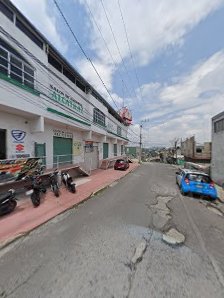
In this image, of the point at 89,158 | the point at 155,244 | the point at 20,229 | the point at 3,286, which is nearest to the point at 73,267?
the point at 3,286

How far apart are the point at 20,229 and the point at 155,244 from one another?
426 cm

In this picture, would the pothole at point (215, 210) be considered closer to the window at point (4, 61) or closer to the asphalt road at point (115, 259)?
the asphalt road at point (115, 259)

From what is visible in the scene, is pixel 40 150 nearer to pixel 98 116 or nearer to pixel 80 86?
pixel 80 86

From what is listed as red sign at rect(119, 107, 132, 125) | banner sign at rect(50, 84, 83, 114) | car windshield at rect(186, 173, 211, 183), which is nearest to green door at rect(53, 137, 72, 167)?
banner sign at rect(50, 84, 83, 114)

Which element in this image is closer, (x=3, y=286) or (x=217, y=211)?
(x=3, y=286)

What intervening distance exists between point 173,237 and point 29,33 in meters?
13.4

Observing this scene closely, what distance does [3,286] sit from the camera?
12.0 feet

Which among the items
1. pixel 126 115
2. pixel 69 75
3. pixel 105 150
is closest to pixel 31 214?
pixel 69 75

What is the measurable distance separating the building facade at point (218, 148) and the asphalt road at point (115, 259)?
33.3 feet

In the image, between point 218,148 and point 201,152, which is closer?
point 218,148

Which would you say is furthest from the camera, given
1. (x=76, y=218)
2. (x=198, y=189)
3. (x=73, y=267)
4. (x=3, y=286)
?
(x=198, y=189)

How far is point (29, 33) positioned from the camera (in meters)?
12.0

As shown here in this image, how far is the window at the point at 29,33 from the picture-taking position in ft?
36.8

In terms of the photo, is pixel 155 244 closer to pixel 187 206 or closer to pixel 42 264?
pixel 42 264
